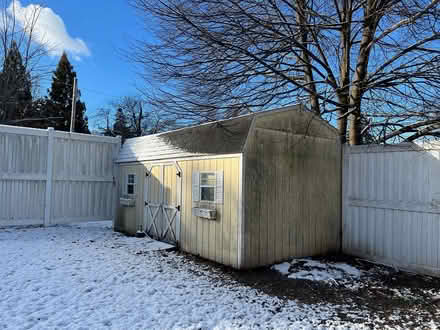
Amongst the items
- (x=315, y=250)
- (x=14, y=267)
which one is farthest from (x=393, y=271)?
(x=14, y=267)

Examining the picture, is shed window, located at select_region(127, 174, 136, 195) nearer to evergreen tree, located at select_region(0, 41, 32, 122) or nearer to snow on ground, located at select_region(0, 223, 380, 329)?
snow on ground, located at select_region(0, 223, 380, 329)

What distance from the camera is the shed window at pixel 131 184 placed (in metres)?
8.88

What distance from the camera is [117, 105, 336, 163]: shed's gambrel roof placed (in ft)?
18.4

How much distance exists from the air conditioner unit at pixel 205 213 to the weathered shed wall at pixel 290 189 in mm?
756

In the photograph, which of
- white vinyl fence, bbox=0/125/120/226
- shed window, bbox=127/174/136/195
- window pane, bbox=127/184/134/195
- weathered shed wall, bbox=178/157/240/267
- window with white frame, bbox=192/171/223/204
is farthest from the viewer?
window pane, bbox=127/184/134/195

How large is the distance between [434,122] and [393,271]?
2966 mm

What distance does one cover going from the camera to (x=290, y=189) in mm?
6008

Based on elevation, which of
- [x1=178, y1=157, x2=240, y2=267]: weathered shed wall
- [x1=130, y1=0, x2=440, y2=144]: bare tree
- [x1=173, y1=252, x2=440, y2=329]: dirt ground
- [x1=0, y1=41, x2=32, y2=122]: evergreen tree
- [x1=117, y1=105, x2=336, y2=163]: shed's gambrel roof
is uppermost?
[x1=0, y1=41, x2=32, y2=122]: evergreen tree

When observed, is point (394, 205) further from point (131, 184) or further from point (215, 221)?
point (131, 184)

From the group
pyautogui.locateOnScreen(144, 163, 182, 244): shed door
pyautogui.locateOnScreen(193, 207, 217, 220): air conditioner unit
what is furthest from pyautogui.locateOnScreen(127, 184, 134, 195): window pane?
pyautogui.locateOnScreen(193, 207, 217, 220): air conditioner unit

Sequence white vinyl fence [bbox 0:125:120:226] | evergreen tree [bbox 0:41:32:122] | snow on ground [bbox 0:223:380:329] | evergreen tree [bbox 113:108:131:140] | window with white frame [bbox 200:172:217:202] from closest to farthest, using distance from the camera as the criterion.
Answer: snow on ground [bbox 0:223:380:329] → window with white frame [bbox 200:172:217:202] → white vinyl fence [bbox 0:125:120:226] → evergreen tree [bbox 0:41:32:122] → evergreen tree [bbox 113:108:131:140]

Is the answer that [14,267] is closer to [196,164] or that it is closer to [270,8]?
[196,164]

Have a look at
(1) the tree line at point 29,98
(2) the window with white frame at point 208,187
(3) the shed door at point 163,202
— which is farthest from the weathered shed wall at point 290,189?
(1) the tree line at point 29,98

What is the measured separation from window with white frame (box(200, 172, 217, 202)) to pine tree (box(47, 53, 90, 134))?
72.8 feet
